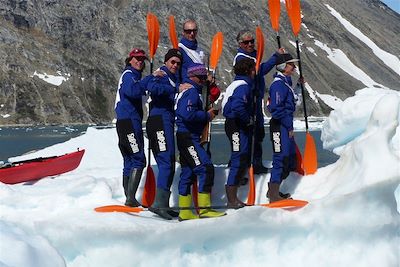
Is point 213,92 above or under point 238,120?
above

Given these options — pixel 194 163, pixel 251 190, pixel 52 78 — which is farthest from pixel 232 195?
pixel 52 78

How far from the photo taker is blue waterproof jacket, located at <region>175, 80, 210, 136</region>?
6602 mm

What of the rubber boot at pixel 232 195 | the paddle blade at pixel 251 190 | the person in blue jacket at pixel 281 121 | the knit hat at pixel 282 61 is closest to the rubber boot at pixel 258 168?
the person in blue jacket at pixel 281 121

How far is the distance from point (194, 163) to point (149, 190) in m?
1.04

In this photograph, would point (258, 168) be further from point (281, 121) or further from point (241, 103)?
point (241, 103)

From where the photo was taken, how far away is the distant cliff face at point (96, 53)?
89062mm

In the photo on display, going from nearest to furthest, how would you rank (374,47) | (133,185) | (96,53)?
(133,185) → (96,53) → (374,47)

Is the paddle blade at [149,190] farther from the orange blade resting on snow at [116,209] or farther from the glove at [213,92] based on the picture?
the glove at [213,92]

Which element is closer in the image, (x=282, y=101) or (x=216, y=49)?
(x=282, y=101)

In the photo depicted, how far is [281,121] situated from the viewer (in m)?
7.25

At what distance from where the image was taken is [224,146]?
39.9 m

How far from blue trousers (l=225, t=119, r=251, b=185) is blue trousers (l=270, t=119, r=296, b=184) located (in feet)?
1.33

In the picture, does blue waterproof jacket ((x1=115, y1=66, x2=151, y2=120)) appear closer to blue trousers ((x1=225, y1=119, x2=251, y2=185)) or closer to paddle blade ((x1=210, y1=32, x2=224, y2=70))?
blue trousers ((x1=225, y1=119, x2=251, y2=185))

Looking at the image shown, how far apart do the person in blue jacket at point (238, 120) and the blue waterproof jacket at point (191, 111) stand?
437mm
